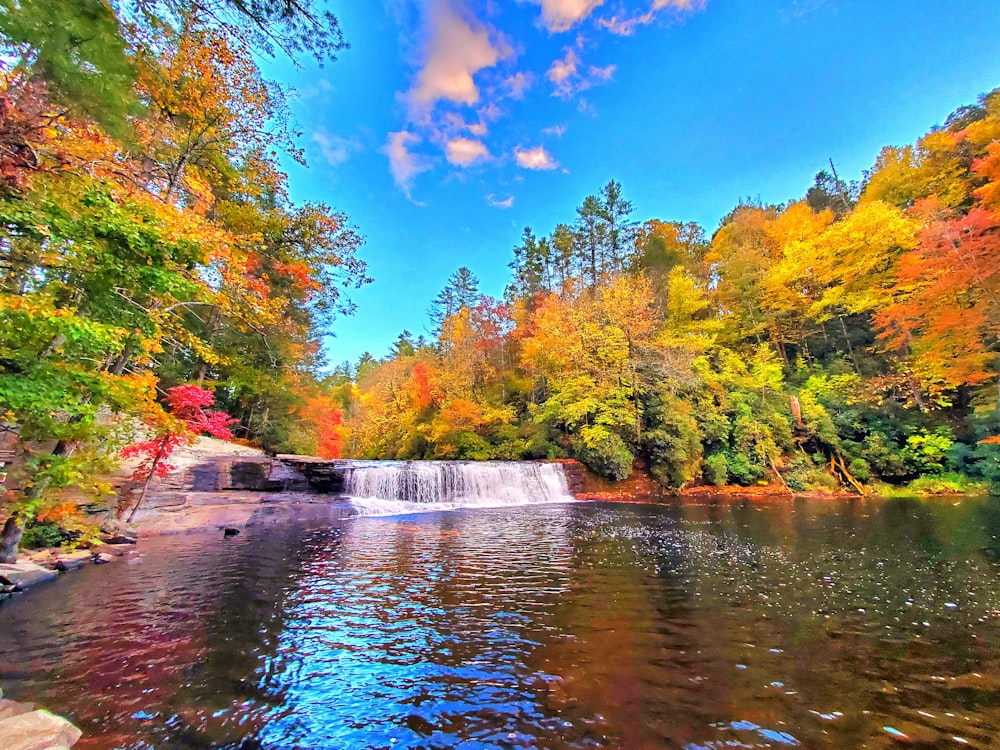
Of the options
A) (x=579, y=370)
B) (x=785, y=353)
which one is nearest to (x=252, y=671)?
(x=579, y=370)

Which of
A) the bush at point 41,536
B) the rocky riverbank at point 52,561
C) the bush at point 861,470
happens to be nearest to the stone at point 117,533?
the rocky riverbank at point 52,561

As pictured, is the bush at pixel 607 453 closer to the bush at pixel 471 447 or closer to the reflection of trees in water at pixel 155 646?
the bush at pixel 471 447

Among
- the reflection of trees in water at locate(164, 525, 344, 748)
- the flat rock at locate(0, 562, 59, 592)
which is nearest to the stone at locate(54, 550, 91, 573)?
the flat rock at locate(0, 562, 59, 592)

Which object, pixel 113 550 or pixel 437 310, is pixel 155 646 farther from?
pixel 437 310

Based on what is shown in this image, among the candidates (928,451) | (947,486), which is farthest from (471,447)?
(947,486)

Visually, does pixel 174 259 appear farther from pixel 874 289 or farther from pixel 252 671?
pixel 874 289

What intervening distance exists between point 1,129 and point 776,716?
863cm

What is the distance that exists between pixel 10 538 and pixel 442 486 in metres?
12.1

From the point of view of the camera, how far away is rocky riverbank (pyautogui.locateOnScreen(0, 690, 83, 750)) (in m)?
2.59

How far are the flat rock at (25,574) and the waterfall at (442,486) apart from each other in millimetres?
8515

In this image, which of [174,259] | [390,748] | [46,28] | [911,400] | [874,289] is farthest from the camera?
[874,289]

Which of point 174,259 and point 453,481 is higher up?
point 174,259

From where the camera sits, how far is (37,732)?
2719mm

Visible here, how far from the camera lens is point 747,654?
155 inches
